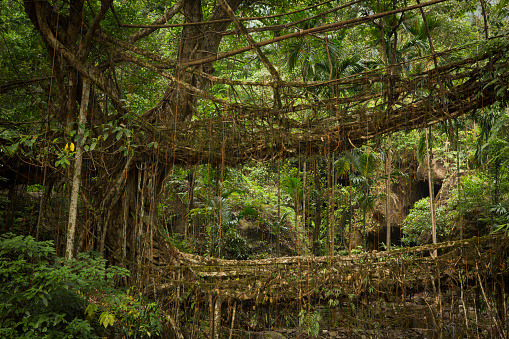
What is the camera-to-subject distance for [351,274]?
515 centimetres

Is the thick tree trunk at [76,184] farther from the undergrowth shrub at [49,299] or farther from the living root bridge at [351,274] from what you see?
the living root bridge at [351,274]

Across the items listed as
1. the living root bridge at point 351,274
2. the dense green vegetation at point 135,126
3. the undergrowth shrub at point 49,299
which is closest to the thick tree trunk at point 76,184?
the dense green vegetation at point 135,126

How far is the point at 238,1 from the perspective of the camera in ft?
22.2

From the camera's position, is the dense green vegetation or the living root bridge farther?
the living root bridge

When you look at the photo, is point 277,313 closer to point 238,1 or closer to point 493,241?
point 493,241

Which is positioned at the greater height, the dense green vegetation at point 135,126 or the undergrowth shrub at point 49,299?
the dense green vegetation at point 135,126

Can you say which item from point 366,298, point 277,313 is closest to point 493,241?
point 366,298

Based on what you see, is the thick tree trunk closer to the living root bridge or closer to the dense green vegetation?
the dense green vegetation

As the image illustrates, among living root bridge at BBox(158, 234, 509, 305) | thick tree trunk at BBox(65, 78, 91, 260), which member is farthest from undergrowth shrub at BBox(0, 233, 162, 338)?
living root bridge at BBox(158, 234, 509, 305)

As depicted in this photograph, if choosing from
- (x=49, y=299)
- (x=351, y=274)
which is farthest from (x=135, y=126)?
(x=351, y=274)

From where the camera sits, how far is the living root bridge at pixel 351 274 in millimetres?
4711

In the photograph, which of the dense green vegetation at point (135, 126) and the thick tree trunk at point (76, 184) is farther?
the thick tree trunk at point (76, 184)

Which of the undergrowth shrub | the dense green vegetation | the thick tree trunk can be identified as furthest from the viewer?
the thick tree trunk

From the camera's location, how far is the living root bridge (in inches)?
185
